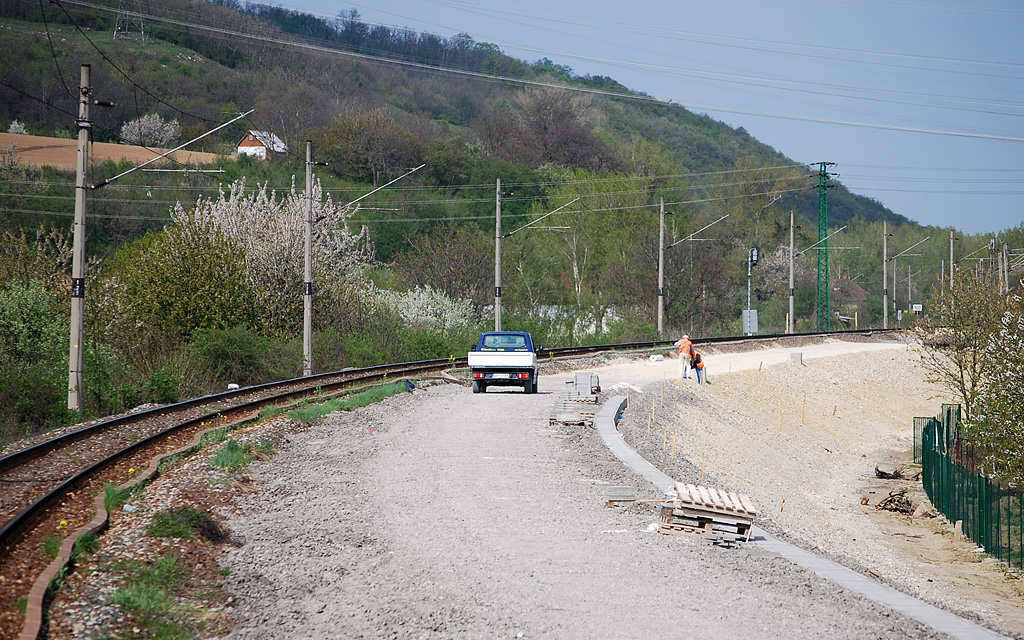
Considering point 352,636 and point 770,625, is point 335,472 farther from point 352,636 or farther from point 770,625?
point 770,625

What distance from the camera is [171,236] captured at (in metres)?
34.5

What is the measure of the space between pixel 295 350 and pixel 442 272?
2370 centimetres

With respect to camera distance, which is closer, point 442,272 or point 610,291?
point 442,272

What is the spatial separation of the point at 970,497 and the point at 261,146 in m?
84.8

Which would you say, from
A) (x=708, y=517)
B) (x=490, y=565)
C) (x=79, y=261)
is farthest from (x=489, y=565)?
(x=79, y=261)

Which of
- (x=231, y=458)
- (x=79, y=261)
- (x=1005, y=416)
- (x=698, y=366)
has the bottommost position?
(x=231, y=458)

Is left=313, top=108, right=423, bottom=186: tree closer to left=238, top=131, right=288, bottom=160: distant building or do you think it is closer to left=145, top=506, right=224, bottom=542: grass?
left=238, top=131, right=288, bottom=160: distant building

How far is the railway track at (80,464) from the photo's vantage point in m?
10.2

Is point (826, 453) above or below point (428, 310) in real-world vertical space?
below

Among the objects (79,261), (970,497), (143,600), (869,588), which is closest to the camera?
(143,600)

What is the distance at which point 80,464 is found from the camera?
52.7 ft

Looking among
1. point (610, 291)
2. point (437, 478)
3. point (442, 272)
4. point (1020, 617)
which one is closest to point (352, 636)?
point (437, 478)

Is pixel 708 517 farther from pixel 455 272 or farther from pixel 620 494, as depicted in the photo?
pixel 455 272

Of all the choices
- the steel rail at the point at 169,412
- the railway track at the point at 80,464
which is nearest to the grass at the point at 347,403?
the railway track at the point at 80,464
